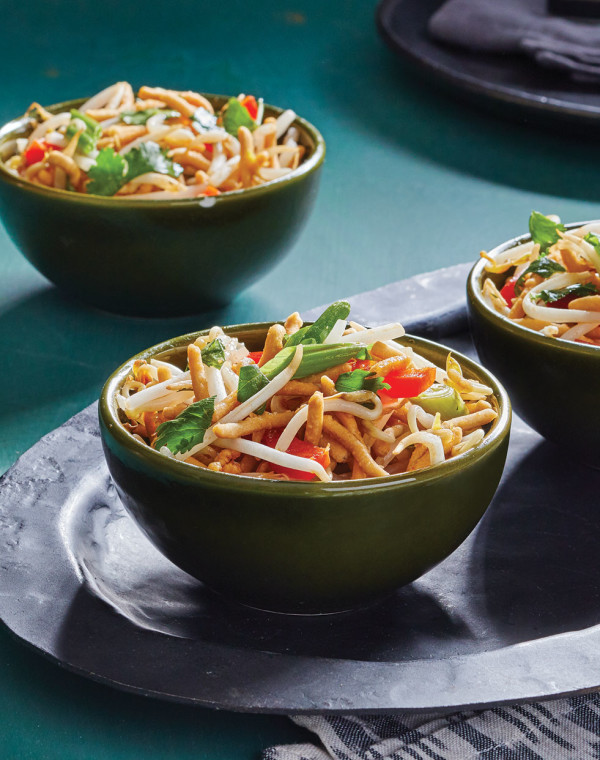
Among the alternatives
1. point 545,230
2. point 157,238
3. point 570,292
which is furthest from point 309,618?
point 157,238

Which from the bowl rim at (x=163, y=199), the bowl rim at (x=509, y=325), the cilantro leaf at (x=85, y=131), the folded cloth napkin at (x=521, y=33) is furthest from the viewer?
the folded cloth napkin at (x=521, y=33)

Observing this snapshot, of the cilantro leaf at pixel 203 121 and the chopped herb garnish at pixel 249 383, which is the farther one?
the cilantro leaf at pixel 203 121

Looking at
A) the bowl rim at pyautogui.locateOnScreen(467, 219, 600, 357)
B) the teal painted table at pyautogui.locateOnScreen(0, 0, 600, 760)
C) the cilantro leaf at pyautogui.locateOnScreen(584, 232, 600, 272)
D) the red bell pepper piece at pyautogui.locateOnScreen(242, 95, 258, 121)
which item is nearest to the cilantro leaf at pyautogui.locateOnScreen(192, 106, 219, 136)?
the red bell pepper piece at pyautogui.locateOnScreen(242, 95, 258, 121)

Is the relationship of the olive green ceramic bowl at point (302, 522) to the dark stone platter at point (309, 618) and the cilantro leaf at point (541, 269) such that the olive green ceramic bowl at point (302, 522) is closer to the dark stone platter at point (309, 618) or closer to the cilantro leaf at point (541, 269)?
the dark stone platter at point (309, 618)

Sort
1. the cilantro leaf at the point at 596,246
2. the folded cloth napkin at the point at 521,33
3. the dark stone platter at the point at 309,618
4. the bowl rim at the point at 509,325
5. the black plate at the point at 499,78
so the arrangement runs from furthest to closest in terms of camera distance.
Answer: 1. the folded cloth napkin at the point at 521,33
2. the black plate at the point at 499,78
3. the cilantro leaf at the point at 596,246
4. the bowl rim at the point at 509,325
5. the dark stone platter at the point at 309,618

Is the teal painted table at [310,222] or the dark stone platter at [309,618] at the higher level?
→ the dark stone platter at [309,618]

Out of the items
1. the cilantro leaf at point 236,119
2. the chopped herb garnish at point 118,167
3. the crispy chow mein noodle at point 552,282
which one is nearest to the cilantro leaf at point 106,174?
the chopped herb garnish at point 118,167

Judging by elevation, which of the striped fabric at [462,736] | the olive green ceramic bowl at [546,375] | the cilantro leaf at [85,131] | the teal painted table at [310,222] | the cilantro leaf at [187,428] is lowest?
the teal painted table at [310,222]
